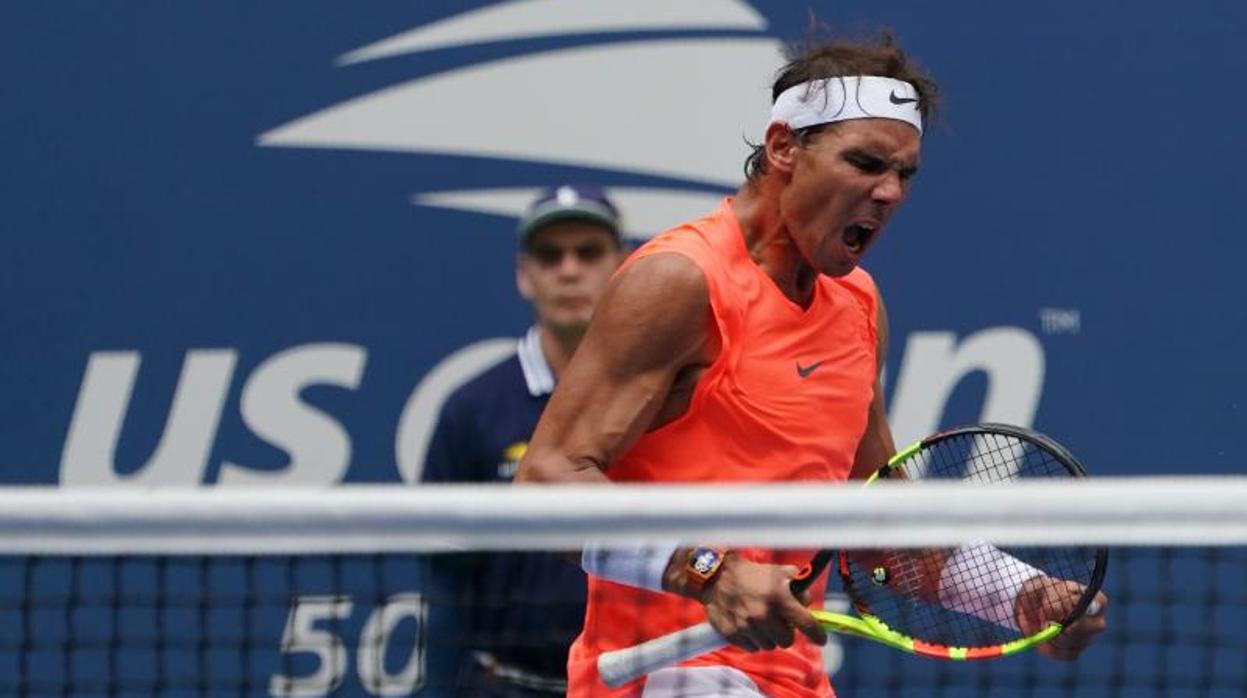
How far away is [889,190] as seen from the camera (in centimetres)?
311

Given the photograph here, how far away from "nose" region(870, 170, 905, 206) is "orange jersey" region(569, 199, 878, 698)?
170 mm

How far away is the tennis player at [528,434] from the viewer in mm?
3871

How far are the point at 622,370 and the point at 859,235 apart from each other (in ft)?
1.32

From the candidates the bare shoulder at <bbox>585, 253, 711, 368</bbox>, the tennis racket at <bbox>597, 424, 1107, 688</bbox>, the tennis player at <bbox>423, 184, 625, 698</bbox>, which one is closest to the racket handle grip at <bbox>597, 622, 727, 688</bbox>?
the tennis racket at <bbox>597, 424, 1107, 688</bbox>

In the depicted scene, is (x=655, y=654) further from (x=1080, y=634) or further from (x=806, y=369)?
(x=1080, y=634)

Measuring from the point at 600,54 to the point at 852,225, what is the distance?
62.6 inches

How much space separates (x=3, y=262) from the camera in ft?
15.2

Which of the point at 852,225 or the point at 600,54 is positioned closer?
the point at 852,225

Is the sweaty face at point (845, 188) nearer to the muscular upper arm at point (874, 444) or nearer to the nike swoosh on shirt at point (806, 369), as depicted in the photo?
the nike swoosh on shirt at point (806, 369)

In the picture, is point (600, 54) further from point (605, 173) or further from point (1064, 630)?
point (1064, 630)

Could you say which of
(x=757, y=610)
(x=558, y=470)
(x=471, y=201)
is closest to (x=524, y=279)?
(x=471, y=201)

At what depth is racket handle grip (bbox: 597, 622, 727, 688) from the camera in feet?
9.78

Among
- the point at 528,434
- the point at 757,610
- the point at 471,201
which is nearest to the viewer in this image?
the point at 757,610

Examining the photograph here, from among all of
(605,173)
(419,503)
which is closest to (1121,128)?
(605,173)
